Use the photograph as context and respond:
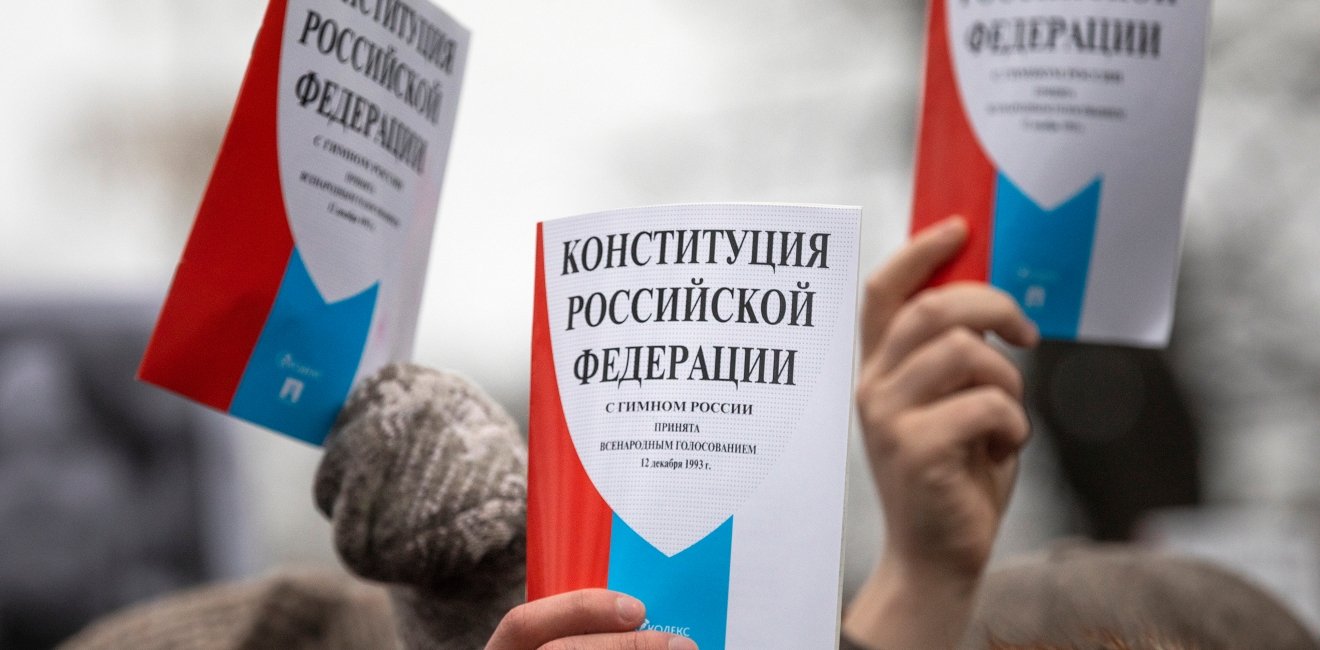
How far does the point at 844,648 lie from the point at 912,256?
43 cm

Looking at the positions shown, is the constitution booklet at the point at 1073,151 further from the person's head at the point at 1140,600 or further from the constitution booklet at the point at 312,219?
the constitution booklet at the point at 312,219

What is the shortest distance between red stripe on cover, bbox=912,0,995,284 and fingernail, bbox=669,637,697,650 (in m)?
0.70

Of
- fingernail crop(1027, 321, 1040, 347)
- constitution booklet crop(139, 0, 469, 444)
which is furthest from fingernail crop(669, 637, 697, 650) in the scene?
fingernail crop(1027, 321, 1040, 347)

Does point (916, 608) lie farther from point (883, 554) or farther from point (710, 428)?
point (710, 428)

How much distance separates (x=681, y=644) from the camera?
737 millimetres

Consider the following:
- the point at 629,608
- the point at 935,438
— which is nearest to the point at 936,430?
the point at 935,438

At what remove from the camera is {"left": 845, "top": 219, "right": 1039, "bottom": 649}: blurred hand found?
4.25 feet

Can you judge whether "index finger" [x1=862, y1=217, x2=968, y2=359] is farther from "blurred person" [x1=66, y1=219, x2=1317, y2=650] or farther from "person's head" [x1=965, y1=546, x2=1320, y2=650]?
"person's head" [x1=965, y1=546, x2=1320, y2=650]

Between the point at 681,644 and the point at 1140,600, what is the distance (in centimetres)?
108

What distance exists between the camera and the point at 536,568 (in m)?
0.81

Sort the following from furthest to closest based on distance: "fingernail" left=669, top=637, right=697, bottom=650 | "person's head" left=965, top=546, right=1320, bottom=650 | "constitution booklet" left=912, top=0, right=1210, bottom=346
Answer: "person's head" left=965, top=546, right=1320, bottom=650
"constitution booklet" left=912, top=0, right=1210, bottom=346
"fingernail" left=669, top=637, right=697, bottom=650

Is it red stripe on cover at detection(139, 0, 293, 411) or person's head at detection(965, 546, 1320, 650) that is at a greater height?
red stripe on cover at detection(139, 0, 293, 411)

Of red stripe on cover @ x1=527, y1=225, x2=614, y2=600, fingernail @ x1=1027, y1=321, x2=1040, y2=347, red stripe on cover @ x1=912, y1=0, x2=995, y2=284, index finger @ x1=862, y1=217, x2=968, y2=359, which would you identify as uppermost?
red stripe on cover @ x1=912, y1=0, x2=995, y2=284

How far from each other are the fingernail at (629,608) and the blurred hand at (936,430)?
0.58 m
